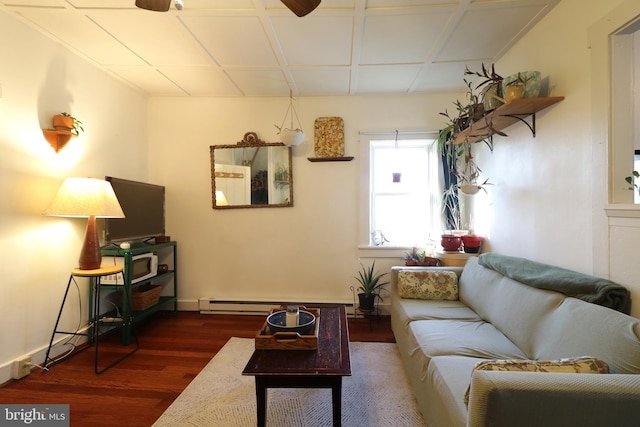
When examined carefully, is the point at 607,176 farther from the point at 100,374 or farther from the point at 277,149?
the point at 100,374

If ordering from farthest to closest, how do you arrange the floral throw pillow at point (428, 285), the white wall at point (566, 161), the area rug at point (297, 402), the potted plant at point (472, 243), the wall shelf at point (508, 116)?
1. the potted plant at point (472, 243)
2. the floral throw pillow at point (428, 285)
3. the wall shelf at point (508, 116)
4. the area rug at point (297, 402)
5. the white wall at point (566, 161)

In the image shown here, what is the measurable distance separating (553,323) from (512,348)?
0.30m

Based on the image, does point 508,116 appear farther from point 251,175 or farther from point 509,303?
point 251,175

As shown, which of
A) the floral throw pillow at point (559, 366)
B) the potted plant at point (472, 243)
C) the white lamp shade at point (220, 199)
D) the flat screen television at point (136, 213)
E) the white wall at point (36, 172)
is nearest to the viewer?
the floral throw pillow at point (559, 366)

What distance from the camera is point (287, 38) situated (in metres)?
2.21

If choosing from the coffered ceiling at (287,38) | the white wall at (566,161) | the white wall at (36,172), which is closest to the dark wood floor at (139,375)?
the white wall at (36,172)

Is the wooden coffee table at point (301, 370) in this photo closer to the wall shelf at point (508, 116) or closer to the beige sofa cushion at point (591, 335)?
the beige sofa cushion at point (591, 335)

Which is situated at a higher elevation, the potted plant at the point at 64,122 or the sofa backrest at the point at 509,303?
the potted plant at the point at 64,122

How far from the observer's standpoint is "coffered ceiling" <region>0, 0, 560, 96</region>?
1.90 m

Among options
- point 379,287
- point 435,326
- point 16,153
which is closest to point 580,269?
point 435,326

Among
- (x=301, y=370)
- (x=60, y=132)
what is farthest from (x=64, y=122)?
(x=301, y=370)

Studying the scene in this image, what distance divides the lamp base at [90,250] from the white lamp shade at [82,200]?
4.2 inches

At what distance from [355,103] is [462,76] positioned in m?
1.15

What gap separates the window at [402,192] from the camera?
3378 mm
